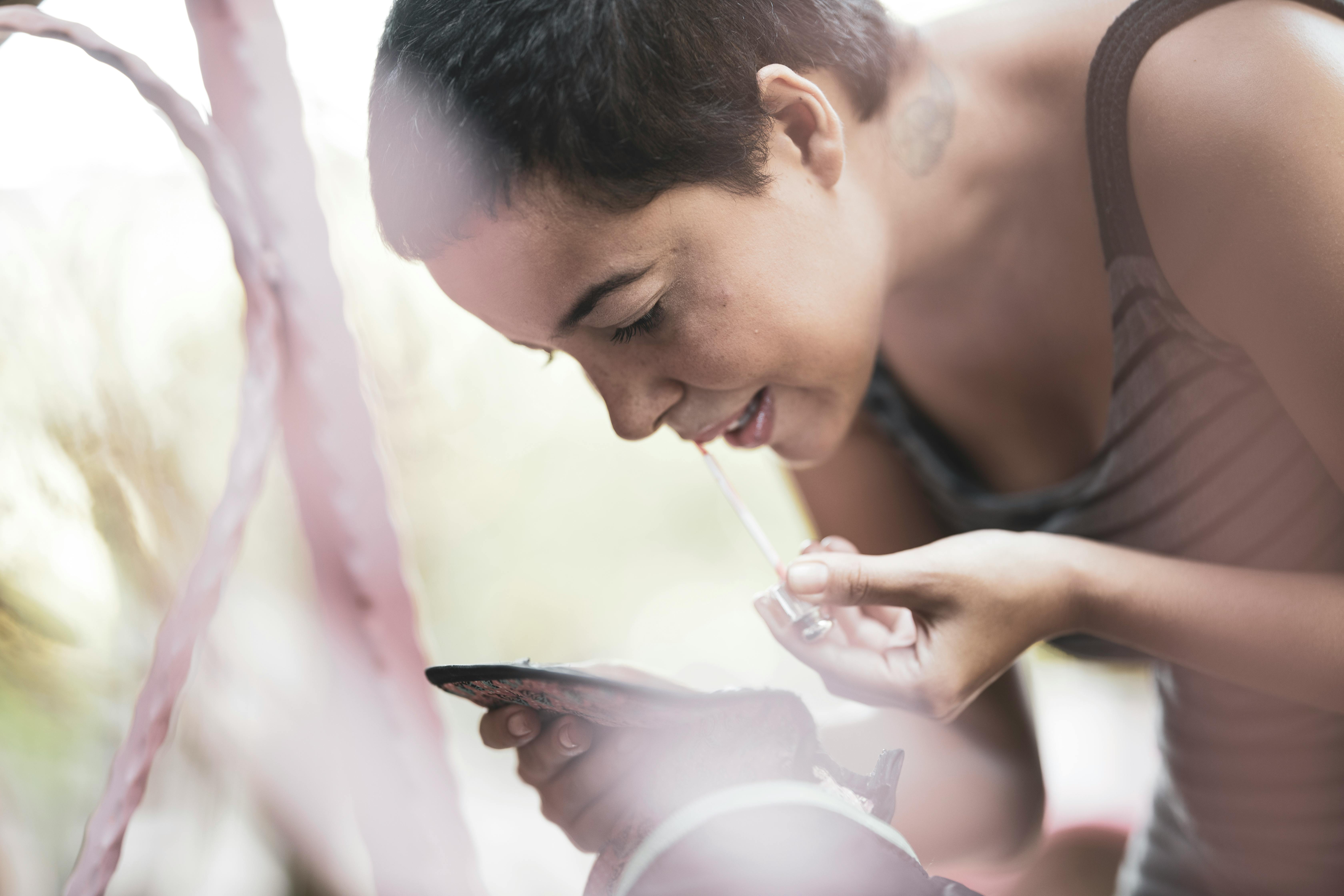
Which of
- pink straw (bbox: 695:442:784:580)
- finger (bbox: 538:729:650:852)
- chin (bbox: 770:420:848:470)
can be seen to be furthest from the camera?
chin (bbox: 770:420:848:470)

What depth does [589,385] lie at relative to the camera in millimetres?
711

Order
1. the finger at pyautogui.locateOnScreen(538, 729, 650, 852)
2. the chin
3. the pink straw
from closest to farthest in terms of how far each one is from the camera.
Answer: the finger at pyautogui.locateOnScreen(538, 729, 650, 852) → the pink straw → the chin

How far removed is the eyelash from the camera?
0.53 m

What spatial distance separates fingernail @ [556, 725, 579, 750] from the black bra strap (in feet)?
1.54

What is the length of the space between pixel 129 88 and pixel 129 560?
274 mm

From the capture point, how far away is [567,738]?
0.45 meters

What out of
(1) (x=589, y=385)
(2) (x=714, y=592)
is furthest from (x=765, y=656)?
(1) (x=589, y=385)

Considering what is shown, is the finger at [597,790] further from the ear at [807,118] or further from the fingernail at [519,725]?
the ear at [807,118]

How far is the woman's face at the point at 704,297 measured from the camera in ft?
1.63

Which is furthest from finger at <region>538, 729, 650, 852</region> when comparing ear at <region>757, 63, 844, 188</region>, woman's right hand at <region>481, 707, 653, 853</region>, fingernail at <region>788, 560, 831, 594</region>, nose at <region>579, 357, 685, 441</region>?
ear at <region>757, 63, 844, 188</region>

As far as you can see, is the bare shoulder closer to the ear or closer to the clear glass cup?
the ear

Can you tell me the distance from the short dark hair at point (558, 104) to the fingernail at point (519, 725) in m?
0.27

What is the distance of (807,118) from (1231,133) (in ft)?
0.78

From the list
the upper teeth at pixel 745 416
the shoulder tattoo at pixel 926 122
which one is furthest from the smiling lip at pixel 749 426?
the shoulder tattoo at pixel 926 122
